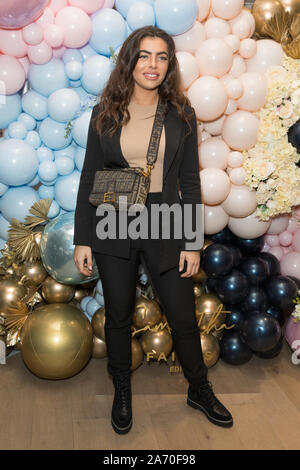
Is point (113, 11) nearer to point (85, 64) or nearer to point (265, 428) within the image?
point (85, 64)

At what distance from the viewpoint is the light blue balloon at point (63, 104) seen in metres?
2.22

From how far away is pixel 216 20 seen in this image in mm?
2230

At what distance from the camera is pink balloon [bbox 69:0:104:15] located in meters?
2.18

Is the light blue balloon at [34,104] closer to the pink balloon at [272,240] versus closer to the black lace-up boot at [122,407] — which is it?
the black lace-up boot at [122,407]

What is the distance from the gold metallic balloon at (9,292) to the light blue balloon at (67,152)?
2.58 feet

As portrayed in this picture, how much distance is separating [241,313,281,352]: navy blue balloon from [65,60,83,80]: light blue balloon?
168 centimetres

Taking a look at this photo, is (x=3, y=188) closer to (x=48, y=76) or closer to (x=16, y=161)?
(x=16, y=161)

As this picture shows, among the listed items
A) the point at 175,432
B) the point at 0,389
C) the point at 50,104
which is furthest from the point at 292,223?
the point at 0,389

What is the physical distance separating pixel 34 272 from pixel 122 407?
98 centimetres

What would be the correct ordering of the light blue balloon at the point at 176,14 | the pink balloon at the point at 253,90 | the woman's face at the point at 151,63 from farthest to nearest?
the pink balloon at the point at 253,90 < the light blue balloon at the point at 176,14 < the woman's face at the point at 151,63

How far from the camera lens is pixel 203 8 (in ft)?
7.28

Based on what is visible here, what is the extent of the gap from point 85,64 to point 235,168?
1005mm

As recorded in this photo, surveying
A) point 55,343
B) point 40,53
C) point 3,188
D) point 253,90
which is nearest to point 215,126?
point 253,90

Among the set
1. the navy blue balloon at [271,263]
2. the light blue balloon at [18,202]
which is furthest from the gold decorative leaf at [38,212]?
the navy blue balloon at [271,263]
